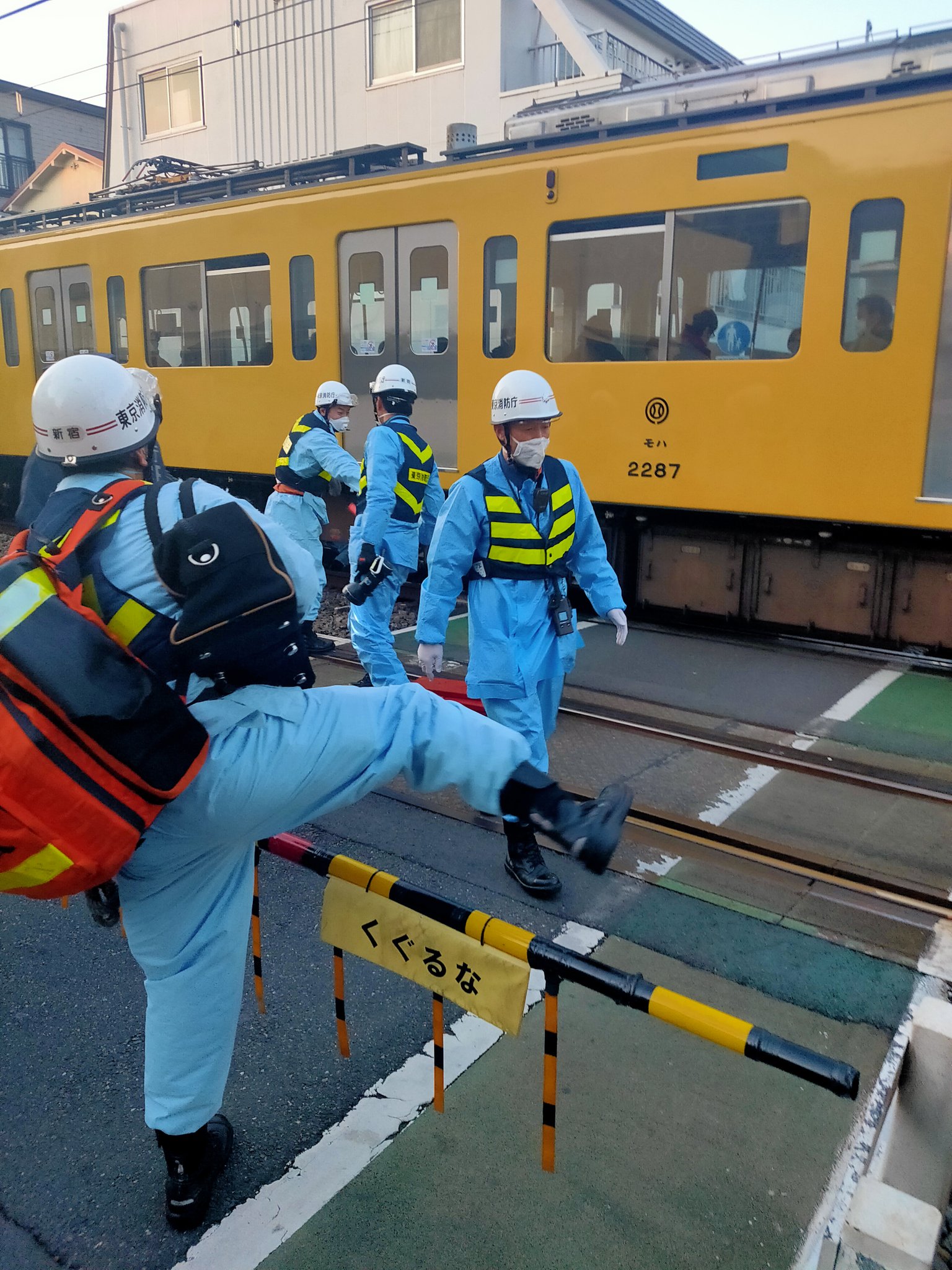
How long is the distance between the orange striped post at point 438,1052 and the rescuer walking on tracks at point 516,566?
4.40 ft

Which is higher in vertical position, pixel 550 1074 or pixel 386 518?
pixel 386 518

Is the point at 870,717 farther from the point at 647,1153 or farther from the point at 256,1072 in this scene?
the point at 256,1072

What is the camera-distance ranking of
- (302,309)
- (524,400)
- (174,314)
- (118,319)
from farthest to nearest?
(118,319), (174,314), (302,309), (524,400)

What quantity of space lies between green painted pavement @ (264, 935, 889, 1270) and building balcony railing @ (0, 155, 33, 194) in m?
35.8

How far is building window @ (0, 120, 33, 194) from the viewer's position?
31438 mm

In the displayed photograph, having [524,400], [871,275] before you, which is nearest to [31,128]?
[871,275]

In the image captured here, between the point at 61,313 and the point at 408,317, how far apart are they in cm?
545

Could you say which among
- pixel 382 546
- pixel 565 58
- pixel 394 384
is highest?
pixel 565 58

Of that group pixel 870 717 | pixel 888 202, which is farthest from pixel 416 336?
pixel 870 717

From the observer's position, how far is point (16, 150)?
3195 cm

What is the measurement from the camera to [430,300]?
8.37 m

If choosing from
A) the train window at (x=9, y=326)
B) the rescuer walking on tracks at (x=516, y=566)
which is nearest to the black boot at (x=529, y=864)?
the rescuer walking on tracks at (x=516, y=566)

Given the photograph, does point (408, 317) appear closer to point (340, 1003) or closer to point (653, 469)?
point (653, 469)

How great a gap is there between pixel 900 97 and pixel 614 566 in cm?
380
